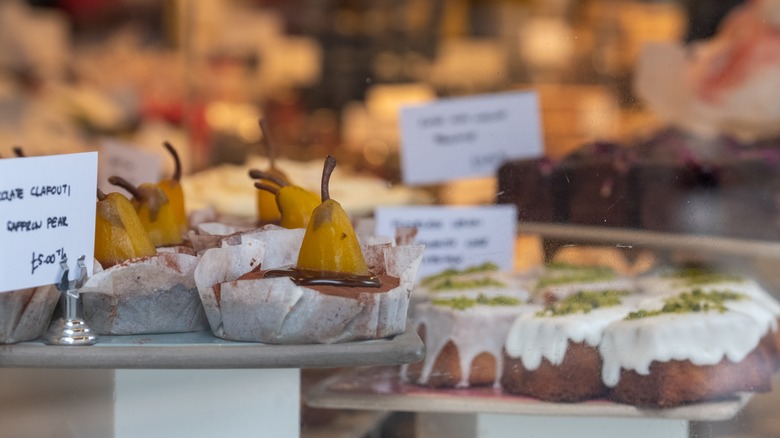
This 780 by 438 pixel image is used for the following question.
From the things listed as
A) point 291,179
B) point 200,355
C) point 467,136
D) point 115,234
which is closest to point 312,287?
point 200,355

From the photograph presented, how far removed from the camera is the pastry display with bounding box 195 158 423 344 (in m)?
1.25

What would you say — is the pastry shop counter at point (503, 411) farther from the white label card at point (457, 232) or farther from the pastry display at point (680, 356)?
the white label card at point (457, 232)

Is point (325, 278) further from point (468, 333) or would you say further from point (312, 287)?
point (468, 333)

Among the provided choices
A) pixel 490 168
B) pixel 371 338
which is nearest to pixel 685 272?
pixel 490 168

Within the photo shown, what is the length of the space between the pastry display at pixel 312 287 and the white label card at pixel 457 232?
2.24 feet

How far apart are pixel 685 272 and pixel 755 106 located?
0.74 m

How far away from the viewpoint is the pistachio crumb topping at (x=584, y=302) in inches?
71.0

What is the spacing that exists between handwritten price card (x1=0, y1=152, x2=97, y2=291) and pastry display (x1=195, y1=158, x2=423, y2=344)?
0.52ft

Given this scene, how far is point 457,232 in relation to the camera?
219 centimetres

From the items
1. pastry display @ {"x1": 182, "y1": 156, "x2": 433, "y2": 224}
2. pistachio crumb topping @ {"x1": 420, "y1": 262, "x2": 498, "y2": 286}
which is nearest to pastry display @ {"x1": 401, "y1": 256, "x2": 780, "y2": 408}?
pistachio crumb topping @ {"x1": 420, "y1": 262, "x2": 498, "y2": 286}

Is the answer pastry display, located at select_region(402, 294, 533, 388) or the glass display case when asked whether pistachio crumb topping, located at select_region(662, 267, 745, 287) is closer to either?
the glass display case

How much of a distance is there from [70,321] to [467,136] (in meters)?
→ 1.43

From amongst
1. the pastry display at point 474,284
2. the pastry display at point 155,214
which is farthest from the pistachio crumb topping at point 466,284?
the pastry display at point 155,214

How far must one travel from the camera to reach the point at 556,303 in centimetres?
185
